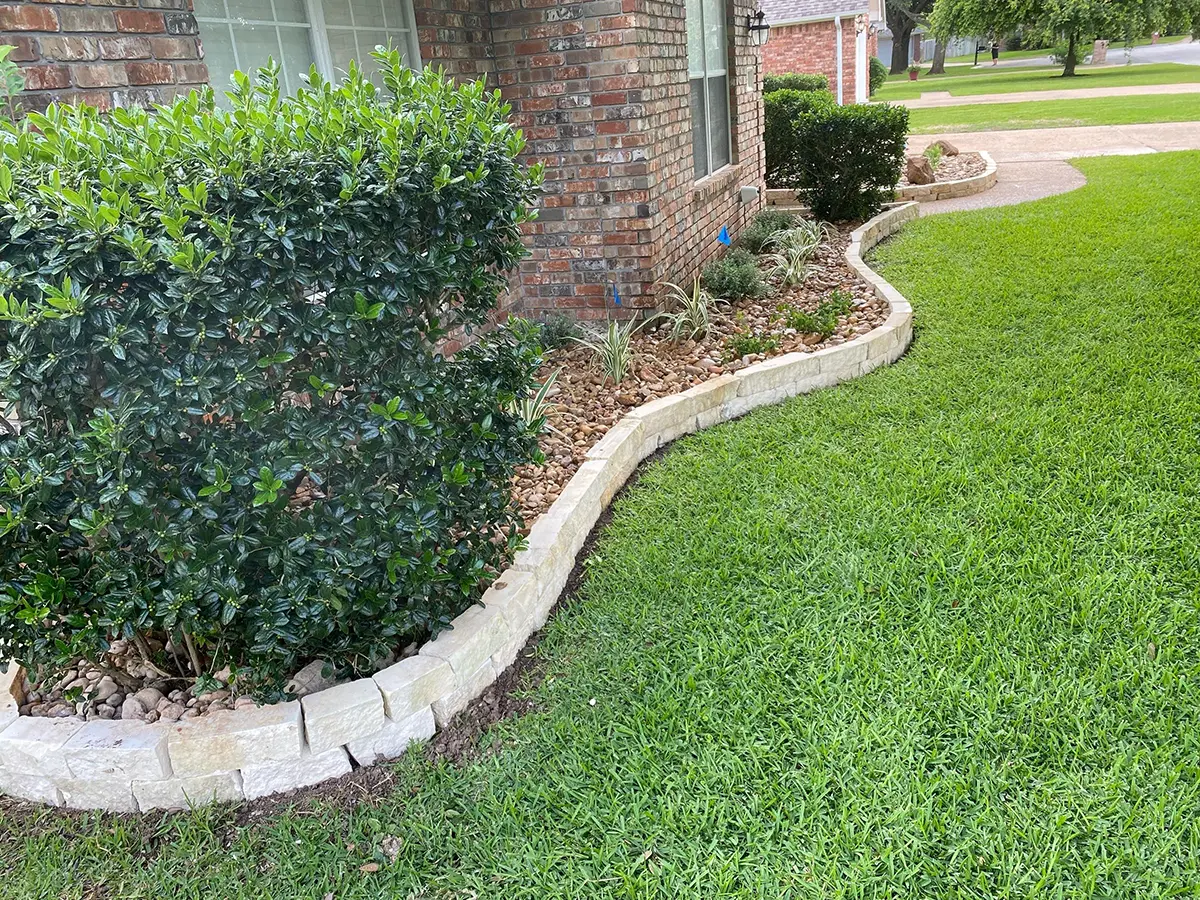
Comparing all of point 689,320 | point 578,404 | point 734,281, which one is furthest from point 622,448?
point 734,281

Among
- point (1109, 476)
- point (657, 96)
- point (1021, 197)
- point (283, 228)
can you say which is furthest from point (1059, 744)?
point (1021, 197)

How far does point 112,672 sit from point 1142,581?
3471mm

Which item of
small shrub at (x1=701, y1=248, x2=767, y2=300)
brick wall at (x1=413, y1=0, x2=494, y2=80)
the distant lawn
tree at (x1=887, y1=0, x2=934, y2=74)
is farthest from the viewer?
the distant lawn

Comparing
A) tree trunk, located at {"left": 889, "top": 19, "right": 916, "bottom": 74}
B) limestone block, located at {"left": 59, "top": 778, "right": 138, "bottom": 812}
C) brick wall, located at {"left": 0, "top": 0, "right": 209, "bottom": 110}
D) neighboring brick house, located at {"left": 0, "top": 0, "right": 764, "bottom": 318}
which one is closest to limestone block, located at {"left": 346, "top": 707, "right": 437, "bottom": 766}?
limestone block, located at {"left": 59, "top": 778, "right": 138, "bottom": 812}

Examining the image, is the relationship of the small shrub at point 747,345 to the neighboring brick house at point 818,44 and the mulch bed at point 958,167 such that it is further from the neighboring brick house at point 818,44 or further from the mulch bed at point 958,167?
the neighboring brick house at point 818,44

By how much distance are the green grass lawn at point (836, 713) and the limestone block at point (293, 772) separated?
0.32 feet

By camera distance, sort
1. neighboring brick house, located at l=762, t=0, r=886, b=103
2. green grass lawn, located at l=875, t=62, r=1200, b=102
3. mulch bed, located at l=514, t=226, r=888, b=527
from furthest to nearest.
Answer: green grass lawn, located at l=875, t=62, r=1200, b=102, neighboring brick house, located at l=762, t=0, r=886, b=103, mulch bed, located at l=514, t=226, r=888, b=527

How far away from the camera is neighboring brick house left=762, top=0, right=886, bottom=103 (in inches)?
840

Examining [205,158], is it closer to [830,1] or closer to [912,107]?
[830,1]

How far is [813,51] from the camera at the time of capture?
2200 cm

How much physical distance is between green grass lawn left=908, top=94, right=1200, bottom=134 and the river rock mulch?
37.2 feet

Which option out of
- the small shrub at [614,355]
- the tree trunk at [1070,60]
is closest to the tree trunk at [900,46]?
the tree trunk at [1070,60]

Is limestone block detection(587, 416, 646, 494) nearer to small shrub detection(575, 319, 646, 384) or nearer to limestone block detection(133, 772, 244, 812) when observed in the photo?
small shrub detection(575, 319, 646, 384)

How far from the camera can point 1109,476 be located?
3.68 meters
